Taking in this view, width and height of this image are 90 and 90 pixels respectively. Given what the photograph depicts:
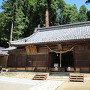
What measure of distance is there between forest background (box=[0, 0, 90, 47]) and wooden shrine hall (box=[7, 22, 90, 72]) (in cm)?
1399

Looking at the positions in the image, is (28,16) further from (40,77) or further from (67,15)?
(40,77)

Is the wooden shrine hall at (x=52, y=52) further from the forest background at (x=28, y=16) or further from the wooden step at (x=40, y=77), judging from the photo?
the forest background at (x=28, y=16)

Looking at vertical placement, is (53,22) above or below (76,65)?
above

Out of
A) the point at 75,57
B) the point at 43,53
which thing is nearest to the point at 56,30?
the point at 43,53

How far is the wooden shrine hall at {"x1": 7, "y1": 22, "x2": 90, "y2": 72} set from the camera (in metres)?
10.9

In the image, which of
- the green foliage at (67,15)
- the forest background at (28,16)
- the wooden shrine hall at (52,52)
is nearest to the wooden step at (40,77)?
the wooden shrine hall at (52,52)

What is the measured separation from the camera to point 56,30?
53.8 ft

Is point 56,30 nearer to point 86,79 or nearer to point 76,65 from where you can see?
point 76,65

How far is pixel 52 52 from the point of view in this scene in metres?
13.3

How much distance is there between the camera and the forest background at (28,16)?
26.2 m

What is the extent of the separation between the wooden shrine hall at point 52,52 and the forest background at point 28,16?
13986 mm

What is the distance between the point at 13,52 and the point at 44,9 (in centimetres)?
1859

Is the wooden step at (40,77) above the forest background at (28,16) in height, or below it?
below

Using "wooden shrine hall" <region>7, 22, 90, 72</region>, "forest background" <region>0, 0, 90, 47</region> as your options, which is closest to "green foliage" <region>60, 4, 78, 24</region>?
"forest background" <region>0, 0, 90, 47</region>
